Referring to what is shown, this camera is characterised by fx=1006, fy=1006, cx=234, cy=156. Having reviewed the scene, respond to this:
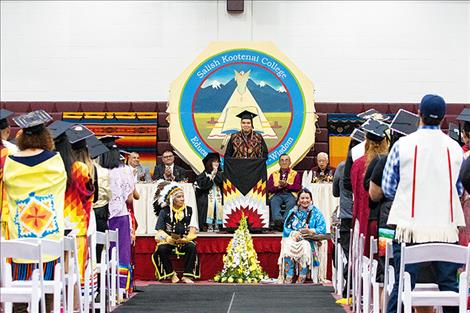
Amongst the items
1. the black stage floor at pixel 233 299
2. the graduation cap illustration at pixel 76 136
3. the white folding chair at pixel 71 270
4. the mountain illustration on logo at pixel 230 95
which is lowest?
the black stage floor at pixel 233 299

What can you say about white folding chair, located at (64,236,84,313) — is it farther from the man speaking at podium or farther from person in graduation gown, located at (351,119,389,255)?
the man speaking at podium

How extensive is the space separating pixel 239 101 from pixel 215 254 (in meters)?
3.24

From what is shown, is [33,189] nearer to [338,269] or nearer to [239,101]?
[338,269]

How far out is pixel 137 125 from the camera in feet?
49.6

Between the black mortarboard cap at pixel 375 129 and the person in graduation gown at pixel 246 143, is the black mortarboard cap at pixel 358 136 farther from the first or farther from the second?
the person in graduation gown at pixel 246 143

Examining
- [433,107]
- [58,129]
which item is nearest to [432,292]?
[433,107]

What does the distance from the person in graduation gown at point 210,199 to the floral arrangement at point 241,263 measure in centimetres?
82

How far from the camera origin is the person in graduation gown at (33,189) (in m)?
5.96

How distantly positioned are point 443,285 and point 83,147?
118 inches

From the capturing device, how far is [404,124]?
651cm

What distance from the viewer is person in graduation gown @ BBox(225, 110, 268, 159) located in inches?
534

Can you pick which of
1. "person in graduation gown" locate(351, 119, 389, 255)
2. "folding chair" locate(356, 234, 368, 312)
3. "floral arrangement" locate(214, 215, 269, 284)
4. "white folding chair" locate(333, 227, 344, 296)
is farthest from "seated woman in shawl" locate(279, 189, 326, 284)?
"person in graduation gown" locate(351, 119, 389, 255)

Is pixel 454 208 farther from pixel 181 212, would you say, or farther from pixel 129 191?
pixel 181 212

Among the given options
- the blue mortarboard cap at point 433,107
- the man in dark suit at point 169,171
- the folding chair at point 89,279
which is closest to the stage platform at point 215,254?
the man in dark suit at point 169,171
